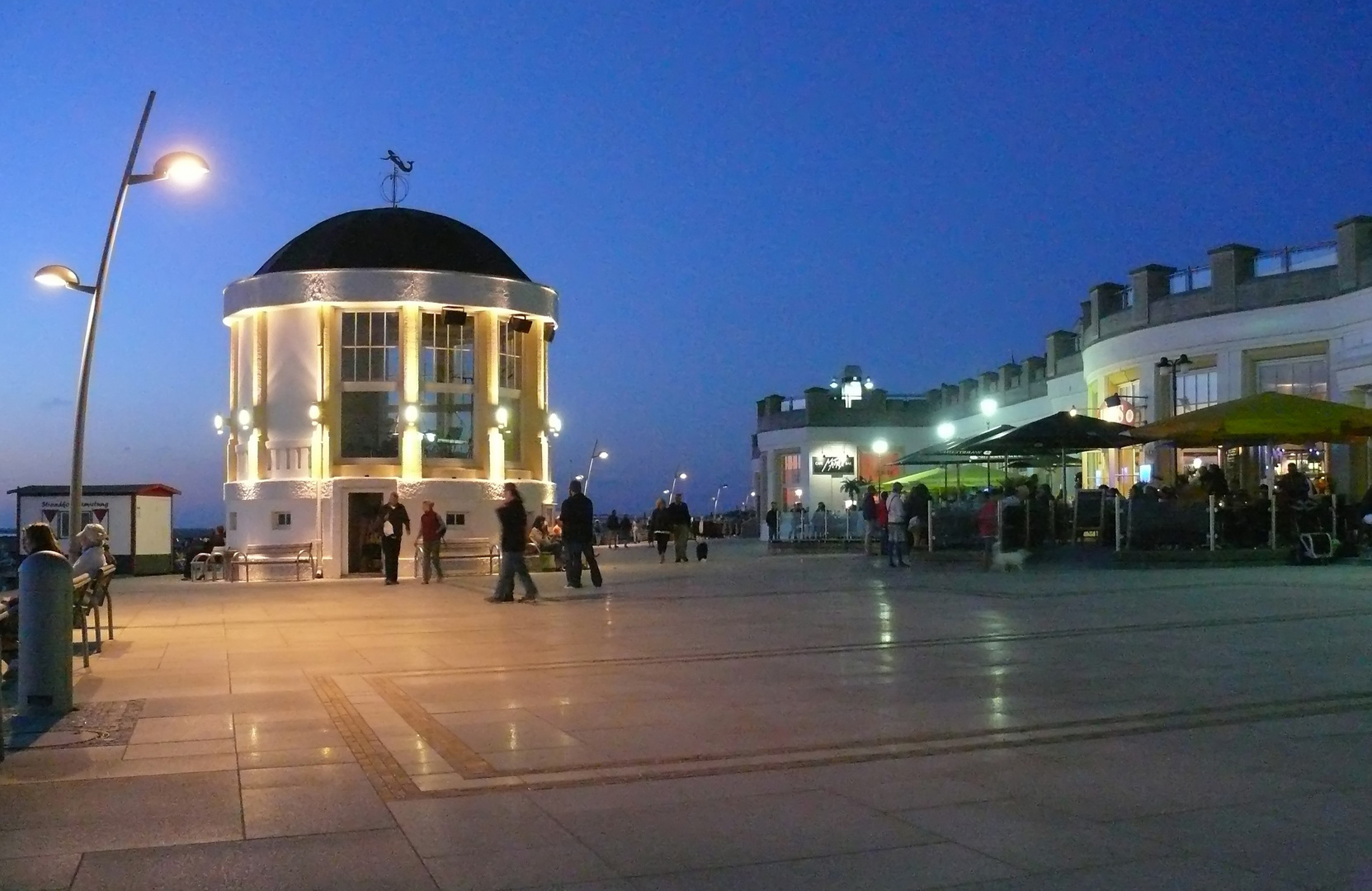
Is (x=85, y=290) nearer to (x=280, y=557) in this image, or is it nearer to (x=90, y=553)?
(x=90, y=553)

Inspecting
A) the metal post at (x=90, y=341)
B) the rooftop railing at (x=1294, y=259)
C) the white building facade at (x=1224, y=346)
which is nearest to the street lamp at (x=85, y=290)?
the metal post at (x=90, y=341)

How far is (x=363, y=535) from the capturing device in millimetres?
27844

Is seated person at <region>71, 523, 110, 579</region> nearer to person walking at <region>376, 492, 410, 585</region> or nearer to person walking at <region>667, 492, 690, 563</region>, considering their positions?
person walking at <region>376, 492, 410, 585</region>

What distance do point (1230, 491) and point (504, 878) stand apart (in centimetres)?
2199

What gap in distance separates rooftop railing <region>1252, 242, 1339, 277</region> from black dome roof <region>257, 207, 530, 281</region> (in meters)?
17.4

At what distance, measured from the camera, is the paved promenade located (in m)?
5.20

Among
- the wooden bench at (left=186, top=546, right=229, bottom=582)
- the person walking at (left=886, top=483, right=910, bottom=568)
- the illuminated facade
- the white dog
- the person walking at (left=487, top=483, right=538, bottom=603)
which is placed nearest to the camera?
the person walking at (left=487, top=483, right=538, bottom=603)

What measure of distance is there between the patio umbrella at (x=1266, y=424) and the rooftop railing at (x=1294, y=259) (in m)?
8.74

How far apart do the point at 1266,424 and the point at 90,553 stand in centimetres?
1734

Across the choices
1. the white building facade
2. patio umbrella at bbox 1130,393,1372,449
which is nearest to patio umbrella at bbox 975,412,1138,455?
patio umbrella at bbox 1130,393,1372,449

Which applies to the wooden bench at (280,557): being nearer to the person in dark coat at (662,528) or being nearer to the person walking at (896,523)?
the person in dark coat at (662,528)

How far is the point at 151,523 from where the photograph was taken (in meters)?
31.9

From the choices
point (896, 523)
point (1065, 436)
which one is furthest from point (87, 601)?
point (1065, 436)

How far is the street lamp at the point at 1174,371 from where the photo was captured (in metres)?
30.2
